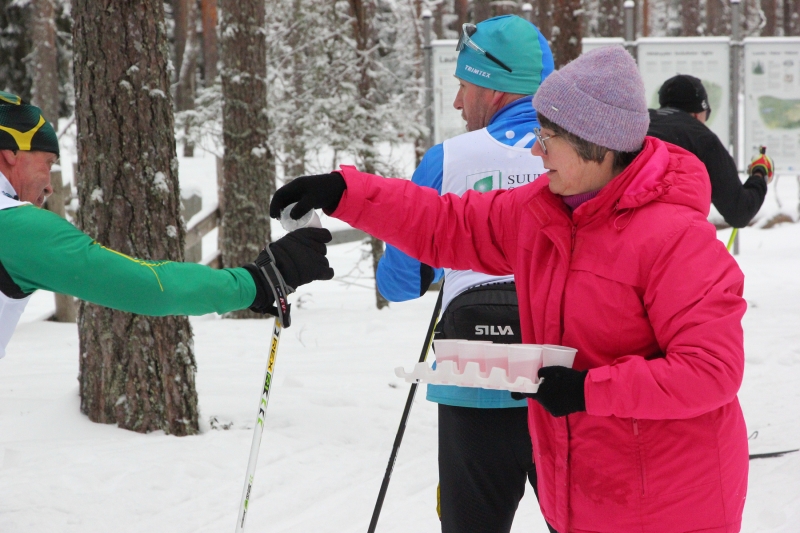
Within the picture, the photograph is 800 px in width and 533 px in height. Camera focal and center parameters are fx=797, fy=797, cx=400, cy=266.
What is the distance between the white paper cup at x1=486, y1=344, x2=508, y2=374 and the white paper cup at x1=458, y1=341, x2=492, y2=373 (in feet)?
0.05

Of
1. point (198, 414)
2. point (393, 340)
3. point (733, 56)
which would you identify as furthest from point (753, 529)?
point (733, 56)

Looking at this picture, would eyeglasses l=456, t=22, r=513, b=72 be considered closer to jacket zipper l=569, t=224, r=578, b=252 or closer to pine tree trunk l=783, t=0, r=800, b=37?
jacket zipper l=569, t=224, r=578, b=252

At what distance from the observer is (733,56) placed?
1057cm

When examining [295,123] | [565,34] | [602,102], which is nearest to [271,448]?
[602,102]

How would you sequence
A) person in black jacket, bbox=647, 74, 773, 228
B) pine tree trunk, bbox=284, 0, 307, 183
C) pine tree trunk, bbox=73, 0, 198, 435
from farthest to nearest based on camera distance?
pine tree trunk, bbox=284, 0, 307, 183, pine tree trunk, bbox=73, 0, 198, 435, person in black jacket, bbox=647, 74, 773, 228

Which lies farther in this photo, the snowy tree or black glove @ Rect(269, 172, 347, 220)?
the snowy tree

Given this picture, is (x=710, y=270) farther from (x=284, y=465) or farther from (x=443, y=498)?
(x=284, y=465)

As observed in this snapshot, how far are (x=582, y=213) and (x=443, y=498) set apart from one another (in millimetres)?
1224

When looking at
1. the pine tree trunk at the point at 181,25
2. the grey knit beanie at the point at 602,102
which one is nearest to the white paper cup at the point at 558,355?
the grey knit beanie at the point at 602,102

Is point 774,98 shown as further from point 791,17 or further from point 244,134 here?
point 791,17

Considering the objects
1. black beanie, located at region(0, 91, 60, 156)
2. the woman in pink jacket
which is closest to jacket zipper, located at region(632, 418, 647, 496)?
the woman in pink jacket

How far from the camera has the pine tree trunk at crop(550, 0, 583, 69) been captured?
9.30 metres

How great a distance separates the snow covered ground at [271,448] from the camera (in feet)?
13.0

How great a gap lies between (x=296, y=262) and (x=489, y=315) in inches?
25.9
